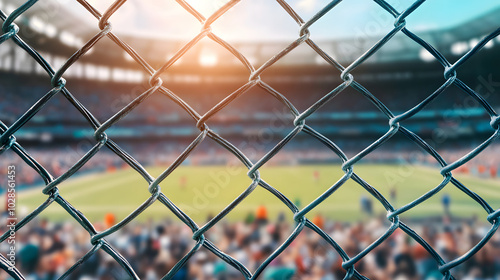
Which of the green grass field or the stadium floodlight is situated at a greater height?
the stadium floodlight

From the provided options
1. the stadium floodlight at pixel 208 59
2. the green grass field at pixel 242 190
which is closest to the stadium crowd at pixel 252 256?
the green grass field at pixel 242 190

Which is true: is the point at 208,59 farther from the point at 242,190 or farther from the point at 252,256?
the point at 252,256

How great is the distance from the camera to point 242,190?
45.5 feet

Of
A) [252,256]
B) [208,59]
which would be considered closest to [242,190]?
[252,256]

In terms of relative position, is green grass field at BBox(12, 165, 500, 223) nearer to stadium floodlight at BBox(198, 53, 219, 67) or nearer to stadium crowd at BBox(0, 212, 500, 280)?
stadium crowd at BBox(0, 212, 500, 280)

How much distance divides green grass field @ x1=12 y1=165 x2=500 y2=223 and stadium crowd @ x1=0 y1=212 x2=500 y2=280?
388 centimetres

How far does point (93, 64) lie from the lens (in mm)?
24453

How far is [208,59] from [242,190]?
15.9 meters

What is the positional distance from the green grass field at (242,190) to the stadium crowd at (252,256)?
388 cm

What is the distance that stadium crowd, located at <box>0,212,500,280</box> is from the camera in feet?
12.5

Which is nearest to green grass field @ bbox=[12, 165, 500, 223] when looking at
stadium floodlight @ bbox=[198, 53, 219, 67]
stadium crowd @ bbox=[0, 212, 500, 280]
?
stadium crowd @ bbox=[0, 212, 500, 280]

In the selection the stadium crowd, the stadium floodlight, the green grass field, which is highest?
the stadium floodlight

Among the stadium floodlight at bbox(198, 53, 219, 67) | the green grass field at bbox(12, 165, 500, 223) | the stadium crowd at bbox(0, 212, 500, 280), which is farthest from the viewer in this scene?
the stadium floodlight at bbox(198, 53, 219, 67)

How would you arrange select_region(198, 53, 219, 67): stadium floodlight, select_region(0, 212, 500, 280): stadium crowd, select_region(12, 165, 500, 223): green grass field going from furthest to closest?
select_region(198, 53, 219, 67): stadium floodlight < select_region(12, 165, 500, 223): green grass field < select_region(0, 212, 500, 280): stadium crowd
